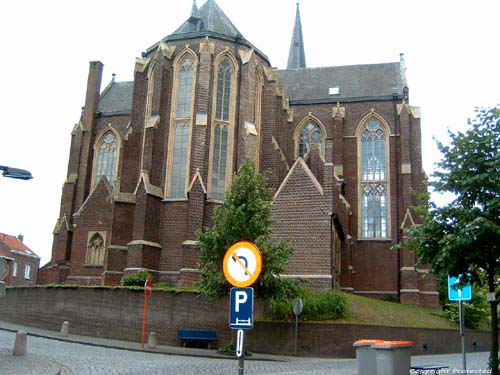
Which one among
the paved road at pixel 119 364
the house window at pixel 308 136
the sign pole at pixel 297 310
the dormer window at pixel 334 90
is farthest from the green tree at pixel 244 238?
the dormer window at pixel 334 90

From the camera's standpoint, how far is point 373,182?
40.5 meters

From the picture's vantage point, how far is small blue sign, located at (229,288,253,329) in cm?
682

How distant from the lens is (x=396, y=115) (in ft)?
134

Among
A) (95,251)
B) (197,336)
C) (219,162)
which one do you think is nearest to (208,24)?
(219,162)

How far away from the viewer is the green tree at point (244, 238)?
68.9 ft

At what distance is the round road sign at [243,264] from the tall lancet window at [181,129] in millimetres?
25072

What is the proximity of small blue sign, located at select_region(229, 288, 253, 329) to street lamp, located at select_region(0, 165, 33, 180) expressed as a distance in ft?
23.9

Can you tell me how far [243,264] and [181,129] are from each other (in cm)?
2683

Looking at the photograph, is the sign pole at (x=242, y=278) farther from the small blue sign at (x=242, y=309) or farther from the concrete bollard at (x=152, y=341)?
the concrete bollard at (x=152, y=341)

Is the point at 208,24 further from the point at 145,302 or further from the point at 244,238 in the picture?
the point at 145,302

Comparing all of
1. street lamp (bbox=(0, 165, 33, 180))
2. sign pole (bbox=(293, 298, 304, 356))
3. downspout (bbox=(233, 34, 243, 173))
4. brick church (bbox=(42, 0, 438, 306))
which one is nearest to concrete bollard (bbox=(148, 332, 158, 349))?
sign pole (bbox=(293, 298, 304, 356))

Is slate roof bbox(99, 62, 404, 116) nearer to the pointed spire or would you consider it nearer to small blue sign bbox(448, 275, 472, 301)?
the pointed spire

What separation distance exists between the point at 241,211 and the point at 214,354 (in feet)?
16.3

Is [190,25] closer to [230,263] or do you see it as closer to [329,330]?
[329,330]
